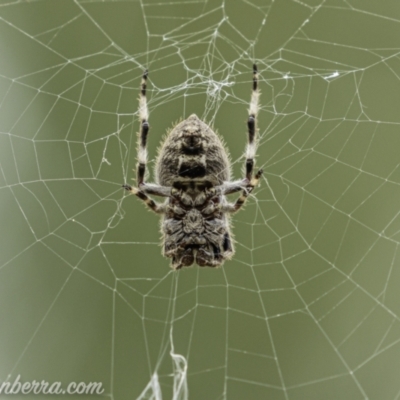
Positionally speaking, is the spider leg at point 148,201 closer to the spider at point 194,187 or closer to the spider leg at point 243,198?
the spider at point 194,187

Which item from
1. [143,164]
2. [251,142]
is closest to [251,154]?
[251,142]

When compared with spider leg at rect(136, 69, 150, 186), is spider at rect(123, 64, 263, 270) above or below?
below

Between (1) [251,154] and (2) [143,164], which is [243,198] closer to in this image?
(1) [251,154]

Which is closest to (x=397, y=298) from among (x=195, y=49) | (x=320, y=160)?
(x=320, y=160)

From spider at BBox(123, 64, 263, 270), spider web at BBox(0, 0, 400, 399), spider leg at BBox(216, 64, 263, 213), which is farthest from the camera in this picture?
spider web at BBox(0, 0, 400, 399)

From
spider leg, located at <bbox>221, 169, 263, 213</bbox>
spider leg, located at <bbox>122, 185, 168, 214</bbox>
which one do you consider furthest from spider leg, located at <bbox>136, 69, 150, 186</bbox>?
spider leg, located at <bbox>221, 169, 263, 213</bbox>

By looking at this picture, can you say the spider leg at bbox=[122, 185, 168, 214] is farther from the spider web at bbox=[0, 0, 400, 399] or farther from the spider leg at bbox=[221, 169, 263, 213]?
the spider web at bbox=[0, 0, 400, 399]

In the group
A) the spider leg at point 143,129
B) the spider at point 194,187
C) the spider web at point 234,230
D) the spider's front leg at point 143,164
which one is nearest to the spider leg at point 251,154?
the spider at point 194,187
